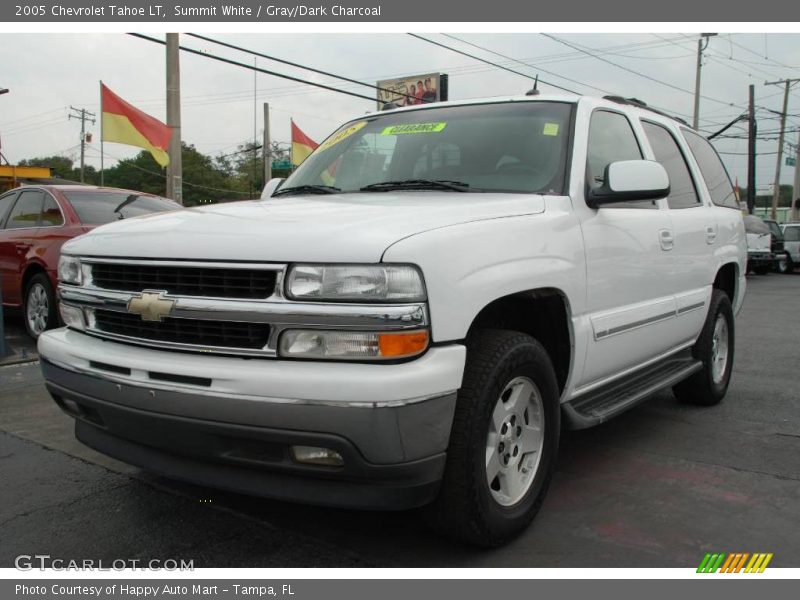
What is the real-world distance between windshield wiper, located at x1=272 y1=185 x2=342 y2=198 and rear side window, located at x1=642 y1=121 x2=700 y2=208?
198 cm

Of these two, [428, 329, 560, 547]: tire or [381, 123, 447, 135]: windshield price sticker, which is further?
[381, 123, 447, 135]: windshield price sticker

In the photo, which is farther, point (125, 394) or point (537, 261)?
point (537, 261)

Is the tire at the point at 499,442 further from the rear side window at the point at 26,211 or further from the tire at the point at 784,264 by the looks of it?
the tire at the point at 784,264

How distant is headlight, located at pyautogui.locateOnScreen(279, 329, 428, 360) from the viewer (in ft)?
7.81

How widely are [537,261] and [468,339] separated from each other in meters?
0.48

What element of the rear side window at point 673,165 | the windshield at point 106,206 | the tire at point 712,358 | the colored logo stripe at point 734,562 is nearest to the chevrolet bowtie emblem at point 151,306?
the colored logo stripe at point 734,562

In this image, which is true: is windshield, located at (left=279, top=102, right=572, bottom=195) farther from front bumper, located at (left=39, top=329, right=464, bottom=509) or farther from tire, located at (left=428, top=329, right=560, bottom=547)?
front bumper, located at (left=39, top=329, right=464, bottom=509)

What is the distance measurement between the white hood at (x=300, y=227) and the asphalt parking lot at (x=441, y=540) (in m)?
1.15

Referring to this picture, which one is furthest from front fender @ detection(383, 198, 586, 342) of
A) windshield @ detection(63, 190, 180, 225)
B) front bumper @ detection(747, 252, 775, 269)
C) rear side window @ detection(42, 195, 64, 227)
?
front bumper @ detection(747, 252, 775, 269)

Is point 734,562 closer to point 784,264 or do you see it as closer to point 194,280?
point 194,280

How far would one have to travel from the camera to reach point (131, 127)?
12.6 metres

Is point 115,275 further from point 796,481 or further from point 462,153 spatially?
point 796,481

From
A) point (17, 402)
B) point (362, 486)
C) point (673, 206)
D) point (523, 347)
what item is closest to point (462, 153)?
point (523, 347)

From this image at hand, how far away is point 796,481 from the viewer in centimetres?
371
